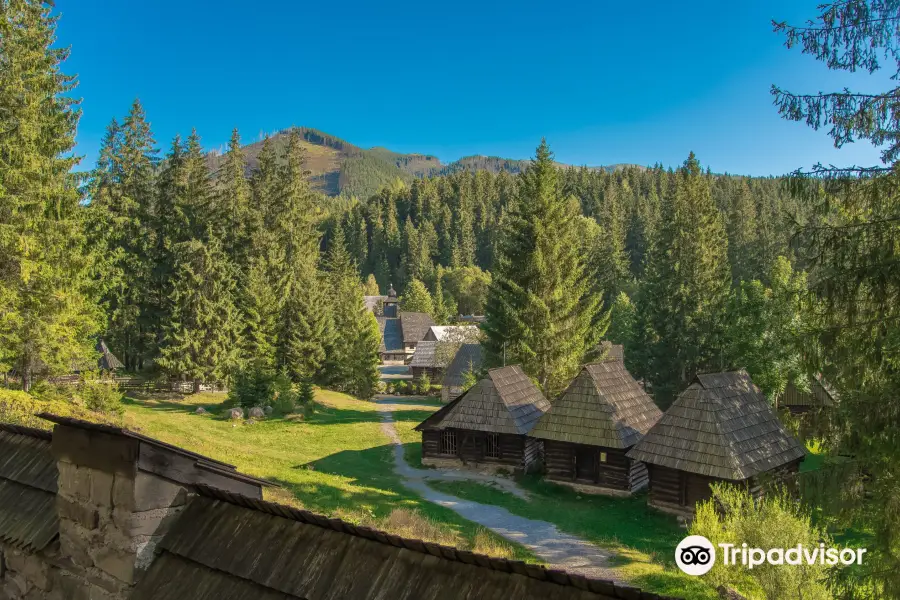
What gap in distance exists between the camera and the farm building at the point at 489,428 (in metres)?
25.7

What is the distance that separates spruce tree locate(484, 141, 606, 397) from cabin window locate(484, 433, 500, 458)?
676 cm

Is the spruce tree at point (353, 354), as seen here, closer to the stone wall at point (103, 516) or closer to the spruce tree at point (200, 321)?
the spruce tree at point (200, 321)

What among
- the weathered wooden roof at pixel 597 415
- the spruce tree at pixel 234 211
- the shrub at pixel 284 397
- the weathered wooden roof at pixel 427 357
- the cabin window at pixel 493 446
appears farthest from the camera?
the weathered wooden roof at pixel 427 357

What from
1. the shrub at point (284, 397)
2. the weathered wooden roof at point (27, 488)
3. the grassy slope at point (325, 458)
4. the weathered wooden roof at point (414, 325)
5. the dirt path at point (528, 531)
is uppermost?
the weathered wooden roof at point (414, 325)

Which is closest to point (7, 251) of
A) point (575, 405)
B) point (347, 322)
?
point (575, 405)

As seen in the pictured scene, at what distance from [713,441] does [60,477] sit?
62.3 feet

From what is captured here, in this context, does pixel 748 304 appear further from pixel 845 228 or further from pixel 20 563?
pixel 20 563

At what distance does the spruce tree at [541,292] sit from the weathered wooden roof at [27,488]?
2654 cm

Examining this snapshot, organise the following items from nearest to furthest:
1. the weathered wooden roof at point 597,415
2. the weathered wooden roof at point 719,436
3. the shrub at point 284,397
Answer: the weathered wooden roof at point 719,436
the weathered wooden roof at point 597,415
the shrub at point 284,397

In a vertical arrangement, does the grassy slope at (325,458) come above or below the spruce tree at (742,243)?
below

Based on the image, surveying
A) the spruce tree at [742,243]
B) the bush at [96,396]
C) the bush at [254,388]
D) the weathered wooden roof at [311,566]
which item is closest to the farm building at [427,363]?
the bush at [254,388]

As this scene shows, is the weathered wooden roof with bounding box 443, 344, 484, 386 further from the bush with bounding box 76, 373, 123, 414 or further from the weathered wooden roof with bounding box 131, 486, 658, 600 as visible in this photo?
the weathered wooden roof with bounding box 131, 486, 658, 600

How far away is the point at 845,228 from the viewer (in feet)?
28.6

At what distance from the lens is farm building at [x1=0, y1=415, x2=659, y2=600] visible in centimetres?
366
